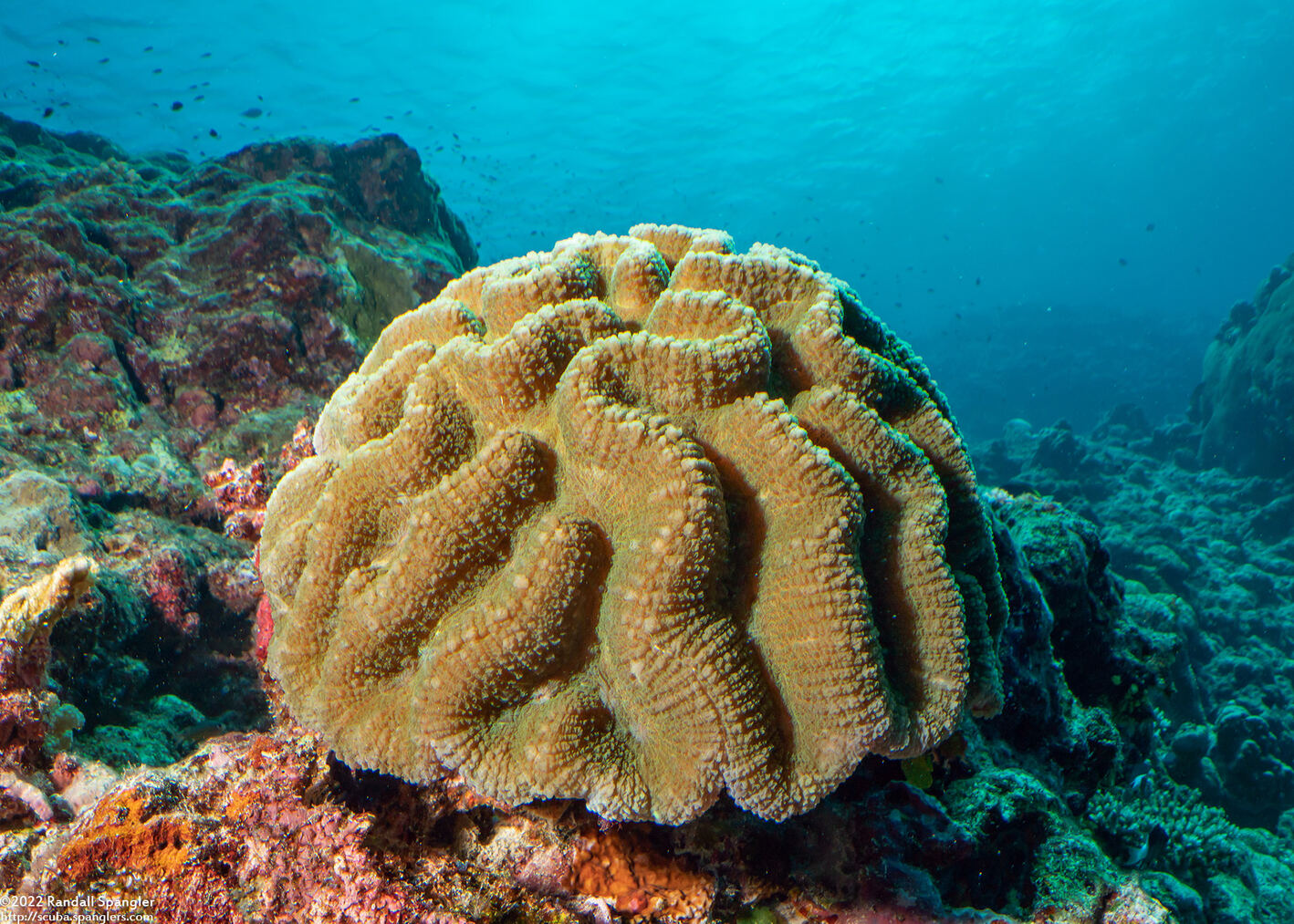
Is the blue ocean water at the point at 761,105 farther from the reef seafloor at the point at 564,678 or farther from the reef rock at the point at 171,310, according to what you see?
the reef seafloor at the point at 564,678

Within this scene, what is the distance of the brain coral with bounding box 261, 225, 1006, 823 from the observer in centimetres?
181

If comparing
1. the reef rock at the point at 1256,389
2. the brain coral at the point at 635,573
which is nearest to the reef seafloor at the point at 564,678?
the brain coral at the point at 635,573

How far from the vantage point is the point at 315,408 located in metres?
6.04

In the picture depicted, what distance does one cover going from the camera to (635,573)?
1.80m

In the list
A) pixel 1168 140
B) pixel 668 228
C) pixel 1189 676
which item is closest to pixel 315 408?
pixel 668 228

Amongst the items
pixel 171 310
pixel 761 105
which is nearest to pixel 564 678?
pixel 171 310

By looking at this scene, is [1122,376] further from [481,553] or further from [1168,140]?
[1168,140]

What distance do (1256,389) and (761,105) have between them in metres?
48.2

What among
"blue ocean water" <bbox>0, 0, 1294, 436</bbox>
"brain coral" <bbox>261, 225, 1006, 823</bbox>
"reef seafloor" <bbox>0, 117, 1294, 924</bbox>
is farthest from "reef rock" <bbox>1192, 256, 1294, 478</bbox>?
"brain coral" <bbox>261, 225, 1006, 823</bbox>

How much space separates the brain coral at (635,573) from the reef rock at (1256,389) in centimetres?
2048

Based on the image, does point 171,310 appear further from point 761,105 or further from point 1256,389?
point 761,105

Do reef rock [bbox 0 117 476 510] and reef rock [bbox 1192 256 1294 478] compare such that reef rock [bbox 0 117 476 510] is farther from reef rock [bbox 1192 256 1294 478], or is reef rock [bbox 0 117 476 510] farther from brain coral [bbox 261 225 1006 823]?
reef rock [bbox 1192 256 1294 478]

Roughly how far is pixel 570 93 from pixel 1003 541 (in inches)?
2045

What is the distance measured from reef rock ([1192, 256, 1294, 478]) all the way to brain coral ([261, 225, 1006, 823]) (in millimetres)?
20484
